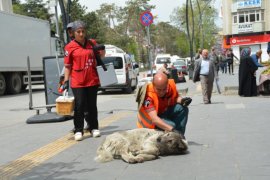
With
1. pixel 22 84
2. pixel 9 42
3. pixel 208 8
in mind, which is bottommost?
pixel 22 84

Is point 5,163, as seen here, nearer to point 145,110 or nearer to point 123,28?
point 145,110

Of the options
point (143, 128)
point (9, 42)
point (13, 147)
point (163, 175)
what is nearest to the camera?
point (163, 175)

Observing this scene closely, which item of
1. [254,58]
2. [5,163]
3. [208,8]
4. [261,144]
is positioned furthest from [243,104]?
[208,8]

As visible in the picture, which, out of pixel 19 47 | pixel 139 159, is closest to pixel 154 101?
pixel 139 159

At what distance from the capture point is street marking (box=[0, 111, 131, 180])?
5.76 m

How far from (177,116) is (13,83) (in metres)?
20.7

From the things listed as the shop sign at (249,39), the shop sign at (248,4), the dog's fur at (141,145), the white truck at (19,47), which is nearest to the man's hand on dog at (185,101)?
the dog's fur at (141,145)

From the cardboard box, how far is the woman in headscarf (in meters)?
6.86

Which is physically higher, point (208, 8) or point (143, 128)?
point (208, 8)

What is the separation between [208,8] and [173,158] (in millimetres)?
78862

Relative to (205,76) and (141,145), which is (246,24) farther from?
(141,145)

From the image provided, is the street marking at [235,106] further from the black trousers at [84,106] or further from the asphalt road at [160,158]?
the black trousers at [84,106]

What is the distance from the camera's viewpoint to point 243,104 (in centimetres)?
1262

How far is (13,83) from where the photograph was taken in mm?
25938
